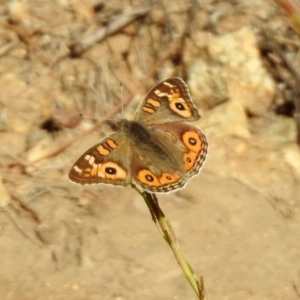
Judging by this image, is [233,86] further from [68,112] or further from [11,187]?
[11,187]

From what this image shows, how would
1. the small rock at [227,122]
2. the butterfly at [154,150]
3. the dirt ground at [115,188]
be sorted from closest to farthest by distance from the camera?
1. the butterfly at [154,150]
2. the dirt ground at [115,188]
3. the small rock at [227,122]

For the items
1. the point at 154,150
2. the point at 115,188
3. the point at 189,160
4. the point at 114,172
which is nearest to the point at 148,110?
the point at 154,150

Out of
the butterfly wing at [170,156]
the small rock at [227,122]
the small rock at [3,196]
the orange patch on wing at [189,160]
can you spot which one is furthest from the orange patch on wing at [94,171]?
the small rock at [227,122]

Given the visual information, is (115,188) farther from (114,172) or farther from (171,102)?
(114,172)

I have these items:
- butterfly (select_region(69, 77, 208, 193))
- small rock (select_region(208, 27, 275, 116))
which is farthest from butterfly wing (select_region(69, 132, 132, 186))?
small rock (select_region(208, 27, 275, 116))

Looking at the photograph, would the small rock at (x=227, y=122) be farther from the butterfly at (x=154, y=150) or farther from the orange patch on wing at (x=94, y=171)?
the orange patch on wing at (x=94, y=171)

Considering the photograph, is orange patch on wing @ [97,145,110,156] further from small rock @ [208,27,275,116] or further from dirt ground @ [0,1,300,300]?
small rock @ [208,27,275,116]

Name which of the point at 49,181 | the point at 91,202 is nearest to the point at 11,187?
the point at 49,181
